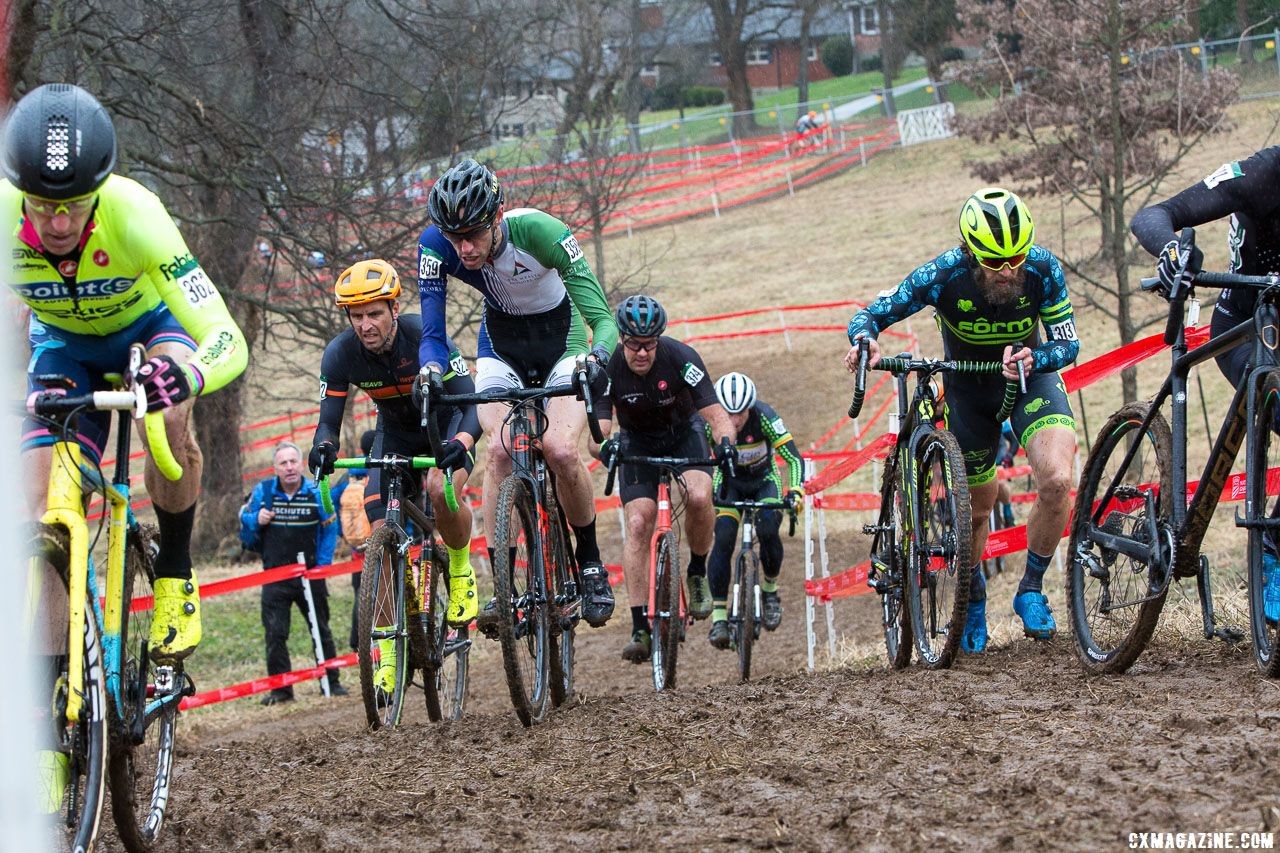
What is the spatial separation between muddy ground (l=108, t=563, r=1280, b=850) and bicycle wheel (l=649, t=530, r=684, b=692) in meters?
1.79

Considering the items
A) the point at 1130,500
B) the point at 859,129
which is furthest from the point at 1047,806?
the point at 859,129

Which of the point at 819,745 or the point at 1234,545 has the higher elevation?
the point at 819,745

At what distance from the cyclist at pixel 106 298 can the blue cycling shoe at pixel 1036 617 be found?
4.52 metres

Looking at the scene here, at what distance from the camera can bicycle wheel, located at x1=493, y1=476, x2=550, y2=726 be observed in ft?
22.4

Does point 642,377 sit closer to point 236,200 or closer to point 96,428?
point 96,428

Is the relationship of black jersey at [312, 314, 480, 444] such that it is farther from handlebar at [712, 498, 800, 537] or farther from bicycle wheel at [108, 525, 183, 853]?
bicycle wheel at [108, 525, 183, 853]

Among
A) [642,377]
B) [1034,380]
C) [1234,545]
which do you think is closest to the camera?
[1034,380]

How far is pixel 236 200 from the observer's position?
16.9 m

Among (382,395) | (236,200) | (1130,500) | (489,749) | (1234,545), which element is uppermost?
(236,200)

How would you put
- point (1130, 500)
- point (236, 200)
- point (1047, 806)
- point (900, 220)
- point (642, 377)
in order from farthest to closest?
1. point (900, 220)
2. point (236, 200)
3. point (642, 377)
4. point (1130, 500)
5. point (1047, 806)

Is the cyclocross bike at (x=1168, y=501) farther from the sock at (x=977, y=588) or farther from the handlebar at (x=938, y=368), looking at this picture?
the sock at (x=977, y=588)

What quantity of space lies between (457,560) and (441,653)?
62cm

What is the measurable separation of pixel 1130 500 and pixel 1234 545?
26.5 ft

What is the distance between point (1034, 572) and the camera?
26.0 ft
